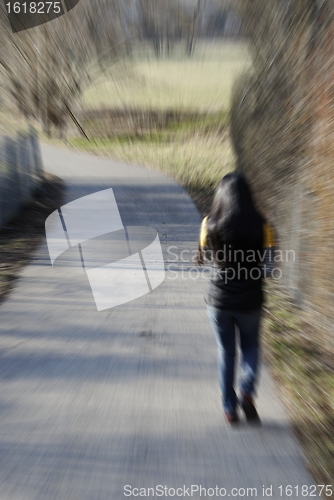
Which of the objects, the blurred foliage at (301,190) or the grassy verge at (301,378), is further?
the blurred foliage at (301,190)

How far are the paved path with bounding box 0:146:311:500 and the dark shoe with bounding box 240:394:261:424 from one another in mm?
73

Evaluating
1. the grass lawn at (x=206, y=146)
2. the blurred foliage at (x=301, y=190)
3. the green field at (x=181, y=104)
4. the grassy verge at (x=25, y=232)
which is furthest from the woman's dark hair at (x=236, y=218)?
the green field at (x=181, y=104)

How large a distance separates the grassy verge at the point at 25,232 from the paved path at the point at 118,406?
874 mm

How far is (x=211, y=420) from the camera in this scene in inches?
164

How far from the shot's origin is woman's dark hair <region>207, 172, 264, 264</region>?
3.73 metres

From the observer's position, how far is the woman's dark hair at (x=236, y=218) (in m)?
3.73

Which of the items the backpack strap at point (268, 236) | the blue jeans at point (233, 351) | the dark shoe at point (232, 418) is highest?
the backpack strap at point (268, 236)

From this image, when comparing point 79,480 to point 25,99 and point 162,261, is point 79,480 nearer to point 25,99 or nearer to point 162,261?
point 162,261

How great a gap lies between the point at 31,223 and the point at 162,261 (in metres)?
3.54

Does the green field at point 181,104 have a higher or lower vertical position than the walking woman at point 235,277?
higher

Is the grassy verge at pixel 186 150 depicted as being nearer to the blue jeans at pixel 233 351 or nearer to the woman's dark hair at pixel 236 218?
the blue jeans at pixel 233 351

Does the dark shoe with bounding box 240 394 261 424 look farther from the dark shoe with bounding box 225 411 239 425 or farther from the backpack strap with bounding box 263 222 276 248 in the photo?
the backpack strap with bounding box 263 222 276 248

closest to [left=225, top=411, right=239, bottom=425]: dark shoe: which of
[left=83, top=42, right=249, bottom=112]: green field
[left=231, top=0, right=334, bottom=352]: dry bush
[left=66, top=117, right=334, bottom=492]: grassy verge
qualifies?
[left=66, top=117, right=334, bottom=492]: grassy verge

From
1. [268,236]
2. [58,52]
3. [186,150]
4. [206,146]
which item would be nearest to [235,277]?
[268,236]
